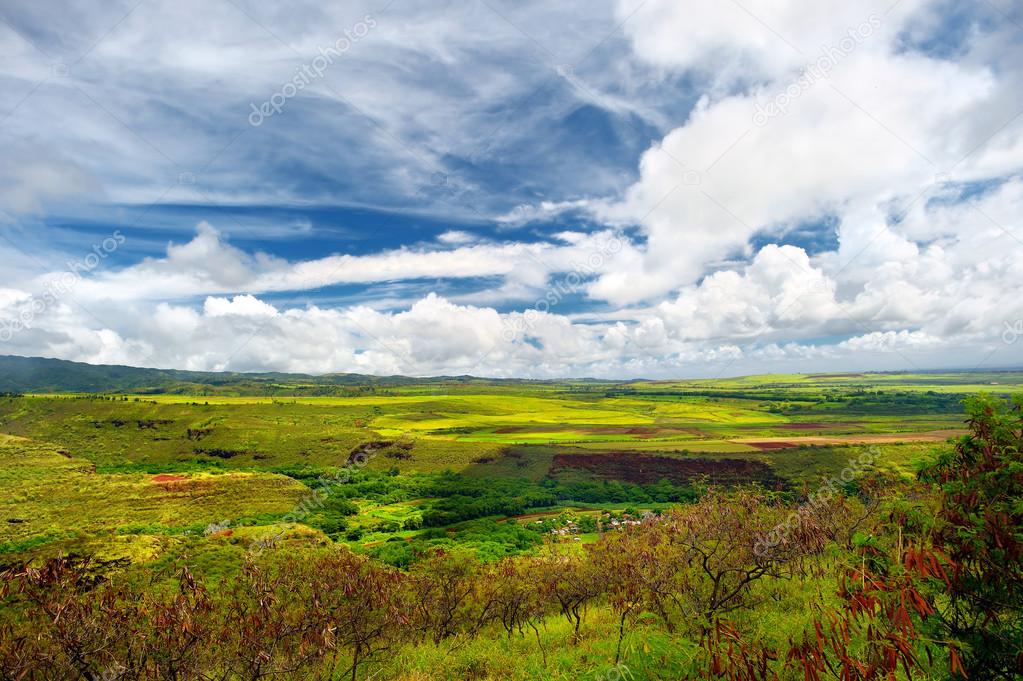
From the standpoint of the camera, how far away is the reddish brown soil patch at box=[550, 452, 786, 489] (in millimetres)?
93281

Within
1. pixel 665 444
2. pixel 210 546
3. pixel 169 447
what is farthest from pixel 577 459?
pixel 169 447

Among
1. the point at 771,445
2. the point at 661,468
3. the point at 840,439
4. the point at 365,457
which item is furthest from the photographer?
the point at 365,457

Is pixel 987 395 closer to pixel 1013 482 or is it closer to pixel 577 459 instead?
pixel 1013 482

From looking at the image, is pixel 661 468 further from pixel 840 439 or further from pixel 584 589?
pixel 584 589

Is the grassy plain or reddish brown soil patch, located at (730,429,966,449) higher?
reddish brown soil patch, located at (730,429,966,449)

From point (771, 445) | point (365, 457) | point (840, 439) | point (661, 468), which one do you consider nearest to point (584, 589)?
point (661, 468)

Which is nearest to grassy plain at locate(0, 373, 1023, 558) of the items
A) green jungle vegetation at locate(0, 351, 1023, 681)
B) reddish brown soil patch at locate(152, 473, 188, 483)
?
reddish brown soil patch at locate(152, 473, 188, 483)

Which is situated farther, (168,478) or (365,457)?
(365,457)

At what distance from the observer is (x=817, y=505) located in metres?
26.3

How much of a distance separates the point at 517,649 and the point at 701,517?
9668mm

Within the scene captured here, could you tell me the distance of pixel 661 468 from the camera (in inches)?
4341

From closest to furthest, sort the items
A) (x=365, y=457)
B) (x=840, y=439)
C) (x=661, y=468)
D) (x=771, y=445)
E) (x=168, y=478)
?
(x=168, y=478)
(x=661, y=468)
(x=771, y=445)
(x=840, y=439)
(x=365, y=457)

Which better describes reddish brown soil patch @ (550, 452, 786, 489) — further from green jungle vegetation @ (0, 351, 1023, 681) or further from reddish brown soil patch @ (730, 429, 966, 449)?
reddish brown soil patch @ (730, 429, 966, 449)

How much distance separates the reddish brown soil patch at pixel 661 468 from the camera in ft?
306
